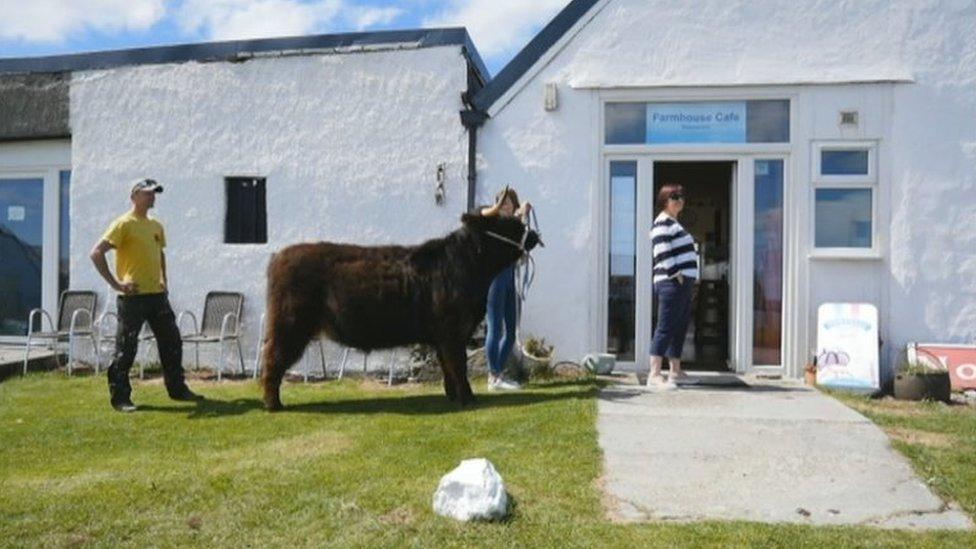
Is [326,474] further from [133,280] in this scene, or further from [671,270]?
[671,270]

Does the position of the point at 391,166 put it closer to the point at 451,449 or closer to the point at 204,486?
the point at 451,449

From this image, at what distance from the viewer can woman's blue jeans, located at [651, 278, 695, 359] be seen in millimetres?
7277

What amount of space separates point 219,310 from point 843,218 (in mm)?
6684

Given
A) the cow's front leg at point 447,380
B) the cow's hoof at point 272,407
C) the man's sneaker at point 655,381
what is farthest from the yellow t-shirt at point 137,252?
the man's sneaker at point 655,381

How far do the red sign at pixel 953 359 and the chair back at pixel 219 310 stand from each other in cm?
690

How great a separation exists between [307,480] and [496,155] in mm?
4795

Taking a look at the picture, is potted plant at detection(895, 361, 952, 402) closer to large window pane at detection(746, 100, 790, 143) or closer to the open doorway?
the open doorway

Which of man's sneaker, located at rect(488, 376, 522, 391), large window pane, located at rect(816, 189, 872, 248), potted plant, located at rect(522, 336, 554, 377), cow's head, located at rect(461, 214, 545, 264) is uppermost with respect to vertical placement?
large window pane, located at rect(816, 189, 872, 248)

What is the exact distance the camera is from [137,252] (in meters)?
7.12

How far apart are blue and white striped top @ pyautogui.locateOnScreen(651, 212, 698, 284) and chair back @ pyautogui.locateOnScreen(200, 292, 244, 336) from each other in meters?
4.68

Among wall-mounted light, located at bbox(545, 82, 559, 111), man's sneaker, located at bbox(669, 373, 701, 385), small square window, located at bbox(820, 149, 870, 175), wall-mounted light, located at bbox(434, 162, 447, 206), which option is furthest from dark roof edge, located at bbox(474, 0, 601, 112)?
man's sneaker, located at bbox(669, 373, 701, 385)

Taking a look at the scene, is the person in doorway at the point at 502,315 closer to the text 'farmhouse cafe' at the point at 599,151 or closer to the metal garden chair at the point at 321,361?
the text 'farmhouse cafe' at the point at 599,151

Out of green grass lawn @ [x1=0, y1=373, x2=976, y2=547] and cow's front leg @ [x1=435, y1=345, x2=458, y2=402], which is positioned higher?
cow's front leg @ [x1=435, y1=345, x2=458, y2=402]

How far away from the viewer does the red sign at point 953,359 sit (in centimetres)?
785
